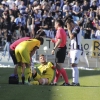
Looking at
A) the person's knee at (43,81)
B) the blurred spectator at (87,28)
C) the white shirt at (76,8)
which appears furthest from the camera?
the white shirt at (76,8)

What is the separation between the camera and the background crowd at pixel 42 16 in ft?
71.0

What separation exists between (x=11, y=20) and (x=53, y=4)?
323cm

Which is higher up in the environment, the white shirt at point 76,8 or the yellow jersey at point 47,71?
the white shirt at point 76,8

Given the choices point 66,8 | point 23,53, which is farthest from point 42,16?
point 23,53

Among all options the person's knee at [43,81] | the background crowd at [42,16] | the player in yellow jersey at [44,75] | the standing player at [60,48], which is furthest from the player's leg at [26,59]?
the background crowd at [42,16]

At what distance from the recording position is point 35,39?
12219 mm

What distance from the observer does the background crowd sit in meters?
21.6

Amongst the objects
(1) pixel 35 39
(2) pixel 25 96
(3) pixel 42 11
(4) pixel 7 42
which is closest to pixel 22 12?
(3) pixel 42 11

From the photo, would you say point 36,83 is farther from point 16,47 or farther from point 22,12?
point 22,12

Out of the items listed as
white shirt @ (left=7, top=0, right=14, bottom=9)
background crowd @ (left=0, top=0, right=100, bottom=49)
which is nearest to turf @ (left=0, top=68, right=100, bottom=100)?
background crowd @ (left=0, top=0, right=100, bottom=49)

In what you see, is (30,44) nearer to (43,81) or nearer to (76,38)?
(43,81)

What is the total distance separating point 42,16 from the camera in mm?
23125

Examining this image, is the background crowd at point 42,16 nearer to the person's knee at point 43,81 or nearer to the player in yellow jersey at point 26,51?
the player in yellow jersey at point 26,51

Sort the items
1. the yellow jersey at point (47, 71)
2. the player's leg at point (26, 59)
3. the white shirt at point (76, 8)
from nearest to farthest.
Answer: the player's leg at point (26, 59) → the yellow jersey at point (47, 71) → the white shirt at point (76, 8)
